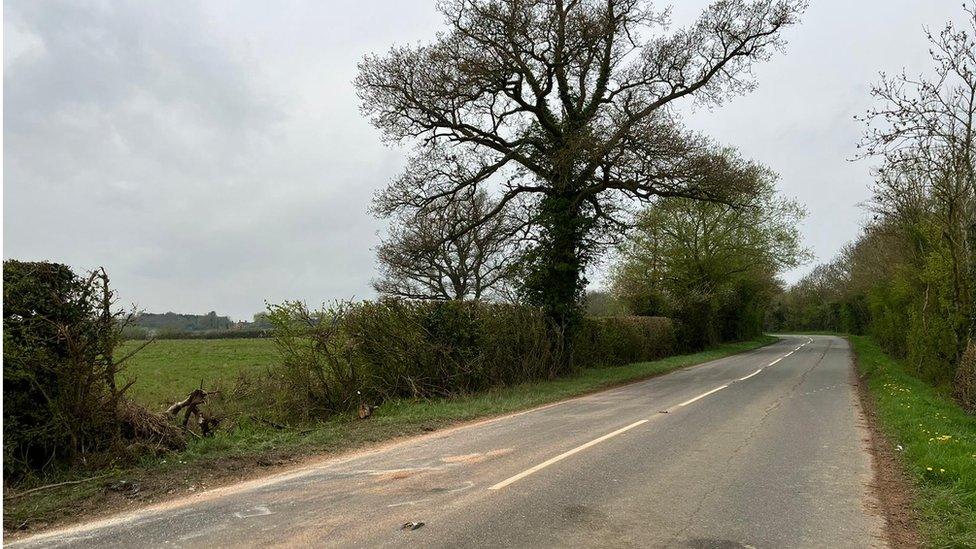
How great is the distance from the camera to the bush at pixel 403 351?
44.3ft

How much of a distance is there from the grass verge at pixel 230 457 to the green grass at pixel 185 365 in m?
1.85

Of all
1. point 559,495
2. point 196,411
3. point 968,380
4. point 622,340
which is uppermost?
point 622,340

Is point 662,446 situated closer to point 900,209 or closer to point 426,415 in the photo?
point 426,415

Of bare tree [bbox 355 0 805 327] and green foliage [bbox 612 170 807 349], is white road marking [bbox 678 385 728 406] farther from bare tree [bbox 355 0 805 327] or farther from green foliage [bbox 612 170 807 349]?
green foliage [bbox 612 170 807 349]

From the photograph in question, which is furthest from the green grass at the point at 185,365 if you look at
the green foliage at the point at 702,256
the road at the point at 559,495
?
the green foliage at the point at 702,256

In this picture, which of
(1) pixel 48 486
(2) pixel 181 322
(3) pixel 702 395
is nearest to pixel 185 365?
(2) pixel 181 322

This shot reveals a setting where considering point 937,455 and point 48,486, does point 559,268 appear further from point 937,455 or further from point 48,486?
point 48,486

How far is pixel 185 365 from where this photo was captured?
29047mm

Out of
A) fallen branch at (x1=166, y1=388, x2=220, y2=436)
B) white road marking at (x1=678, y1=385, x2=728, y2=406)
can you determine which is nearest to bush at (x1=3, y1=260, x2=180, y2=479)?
fallen branch at (x1=166, y1=388, x2=220, y2=436)

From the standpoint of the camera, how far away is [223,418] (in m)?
11.9

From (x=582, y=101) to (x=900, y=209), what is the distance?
38.2 ft

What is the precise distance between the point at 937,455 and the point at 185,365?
2930 centimetres

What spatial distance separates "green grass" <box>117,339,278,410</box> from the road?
365 cm

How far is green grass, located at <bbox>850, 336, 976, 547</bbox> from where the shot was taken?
5.62 metres
